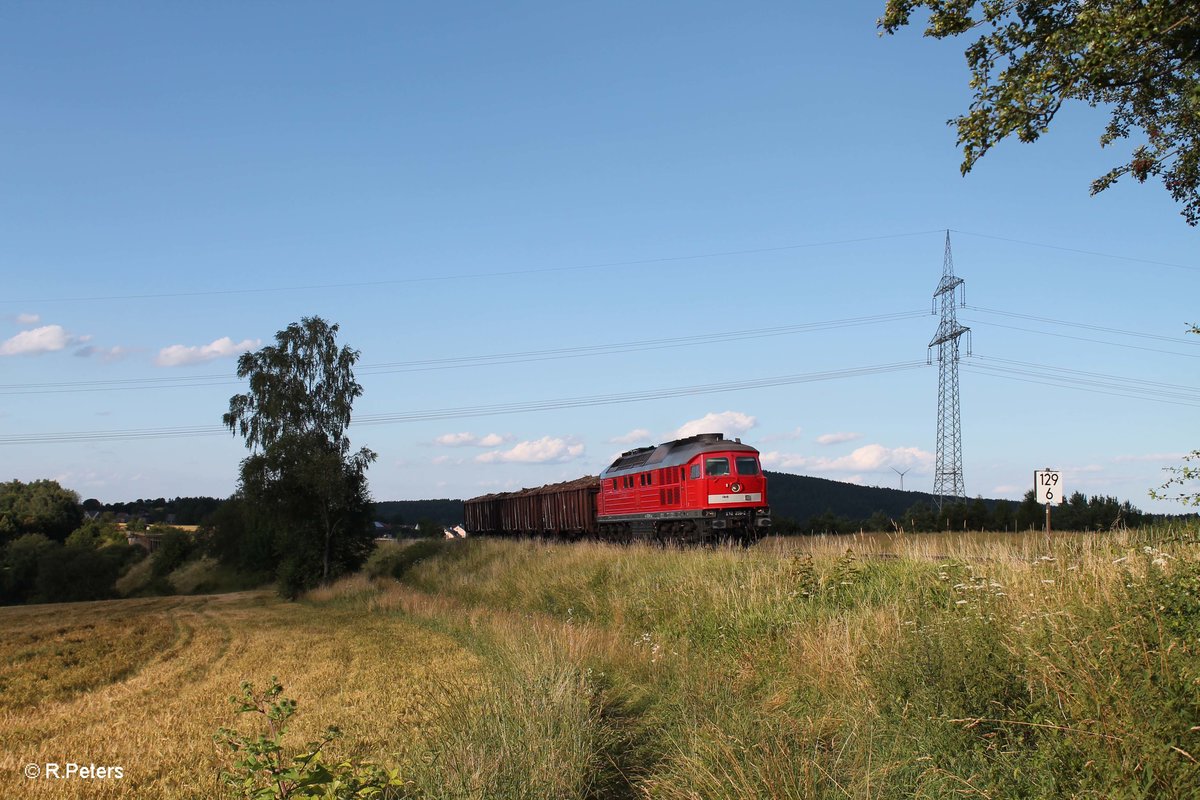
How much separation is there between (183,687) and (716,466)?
1736cm

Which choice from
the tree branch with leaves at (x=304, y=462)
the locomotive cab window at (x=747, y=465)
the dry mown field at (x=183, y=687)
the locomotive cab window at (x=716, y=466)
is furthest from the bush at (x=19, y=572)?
the locomotive cab window at (x=747, y=465)

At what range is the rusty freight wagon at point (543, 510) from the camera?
134 ft

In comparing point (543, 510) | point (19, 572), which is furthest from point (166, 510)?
point (543, 510)

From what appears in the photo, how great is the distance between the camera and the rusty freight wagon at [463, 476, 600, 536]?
4097 centimetres

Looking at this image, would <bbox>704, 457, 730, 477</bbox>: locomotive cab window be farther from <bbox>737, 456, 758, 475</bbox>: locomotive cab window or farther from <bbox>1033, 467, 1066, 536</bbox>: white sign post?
<bbox>1033, 467, 1066, 536</bbox>: white sign post

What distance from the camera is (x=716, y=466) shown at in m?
28.7

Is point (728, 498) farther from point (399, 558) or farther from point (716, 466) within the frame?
point (399, 558)

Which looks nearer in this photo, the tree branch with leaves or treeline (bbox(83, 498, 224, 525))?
the tree branch with leaves

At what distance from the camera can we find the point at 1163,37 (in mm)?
13688

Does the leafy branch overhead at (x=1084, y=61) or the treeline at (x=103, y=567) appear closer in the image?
the leafy branch overhead at (x=1084, y=61)

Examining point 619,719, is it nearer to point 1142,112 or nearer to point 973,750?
point 973,750

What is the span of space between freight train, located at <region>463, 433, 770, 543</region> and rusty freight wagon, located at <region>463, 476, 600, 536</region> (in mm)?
63

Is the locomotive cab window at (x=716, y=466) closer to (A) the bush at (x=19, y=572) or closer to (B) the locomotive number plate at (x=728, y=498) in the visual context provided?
(B) the locomotive number plate at (x=728, y=498)

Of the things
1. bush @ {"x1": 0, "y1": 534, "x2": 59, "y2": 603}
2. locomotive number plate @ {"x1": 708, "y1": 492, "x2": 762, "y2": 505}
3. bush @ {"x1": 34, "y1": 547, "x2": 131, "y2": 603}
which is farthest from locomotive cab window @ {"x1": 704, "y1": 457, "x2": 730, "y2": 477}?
bush @ {"x1": 0, "y1": 534, "x2": 59, "y2": 603}
